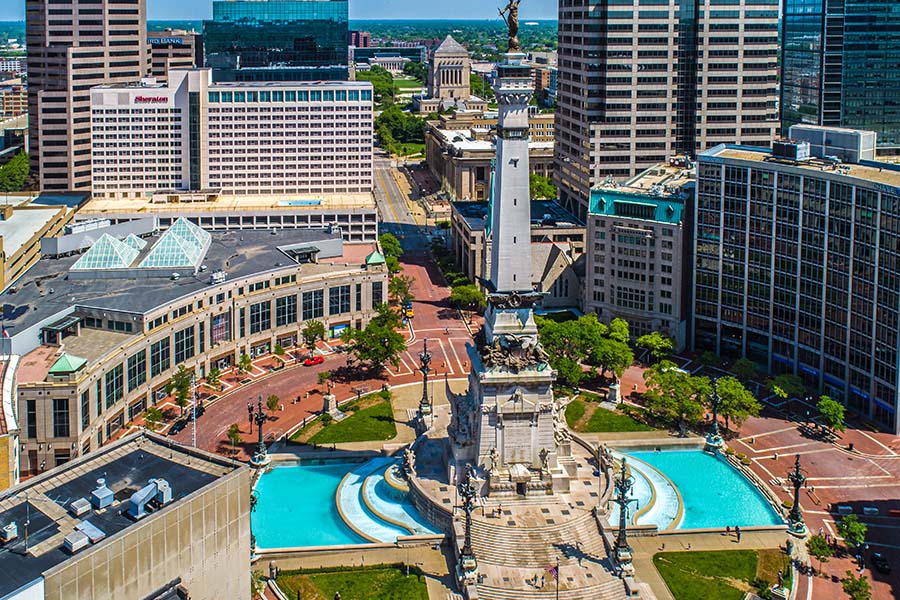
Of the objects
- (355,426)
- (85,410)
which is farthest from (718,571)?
(85,410)

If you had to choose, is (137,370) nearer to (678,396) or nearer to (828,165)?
(678,396)

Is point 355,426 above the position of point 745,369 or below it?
below

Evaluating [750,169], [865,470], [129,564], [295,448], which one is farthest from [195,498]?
[750,169]

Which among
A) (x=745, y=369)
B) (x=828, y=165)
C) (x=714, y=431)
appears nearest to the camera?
(x=714, y=431)

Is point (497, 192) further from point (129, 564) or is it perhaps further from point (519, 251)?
point (129, 564)

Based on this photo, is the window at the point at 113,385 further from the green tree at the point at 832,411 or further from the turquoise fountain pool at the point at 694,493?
the green tree at the point at 832,411

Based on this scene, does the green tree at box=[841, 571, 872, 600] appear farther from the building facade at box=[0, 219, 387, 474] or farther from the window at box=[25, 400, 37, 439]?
the window at box=[25, 400, 37, 439]

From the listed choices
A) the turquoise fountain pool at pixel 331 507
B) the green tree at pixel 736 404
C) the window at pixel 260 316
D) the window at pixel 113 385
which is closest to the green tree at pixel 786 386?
the green tree at pixel 736 404
